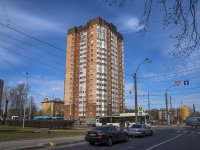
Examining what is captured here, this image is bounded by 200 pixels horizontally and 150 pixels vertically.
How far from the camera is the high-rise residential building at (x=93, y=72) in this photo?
104 m

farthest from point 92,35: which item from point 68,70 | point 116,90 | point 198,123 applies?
point 198,123

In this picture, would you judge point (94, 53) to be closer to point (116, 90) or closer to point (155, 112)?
point (116, 90)

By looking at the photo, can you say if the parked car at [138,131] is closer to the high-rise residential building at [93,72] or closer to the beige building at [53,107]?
the high-rise residential building at [93,72]

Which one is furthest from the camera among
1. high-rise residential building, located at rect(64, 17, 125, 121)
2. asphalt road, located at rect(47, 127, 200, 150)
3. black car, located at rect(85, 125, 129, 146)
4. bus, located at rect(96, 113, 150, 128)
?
high-rise residential building, located at rect(64, 17, 125, 121)

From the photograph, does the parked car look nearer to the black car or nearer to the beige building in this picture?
the black car

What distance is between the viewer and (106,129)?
19.7 m

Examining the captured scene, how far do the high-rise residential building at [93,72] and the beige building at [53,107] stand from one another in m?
43.1

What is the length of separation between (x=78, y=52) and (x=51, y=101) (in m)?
64.1

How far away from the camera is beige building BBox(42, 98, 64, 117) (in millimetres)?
A: 152050

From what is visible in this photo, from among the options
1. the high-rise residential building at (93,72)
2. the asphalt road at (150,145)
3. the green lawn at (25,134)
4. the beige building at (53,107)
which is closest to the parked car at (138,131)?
the asphalt road at (150,145)

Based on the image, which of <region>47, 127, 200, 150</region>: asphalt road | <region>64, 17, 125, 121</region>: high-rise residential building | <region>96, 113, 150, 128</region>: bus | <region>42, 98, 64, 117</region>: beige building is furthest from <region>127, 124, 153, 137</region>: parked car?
<region>42, 98, 64, 117</region>: beige building

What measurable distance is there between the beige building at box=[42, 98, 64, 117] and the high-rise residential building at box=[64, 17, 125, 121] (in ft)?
142

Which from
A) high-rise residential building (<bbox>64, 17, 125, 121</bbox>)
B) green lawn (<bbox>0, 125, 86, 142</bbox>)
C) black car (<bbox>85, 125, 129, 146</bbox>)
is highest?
high-rise residential building (<bbox>64, 17, 125, 121</bbox>)

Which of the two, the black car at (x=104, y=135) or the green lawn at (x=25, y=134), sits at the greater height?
the black car at (x=104, y=135)
